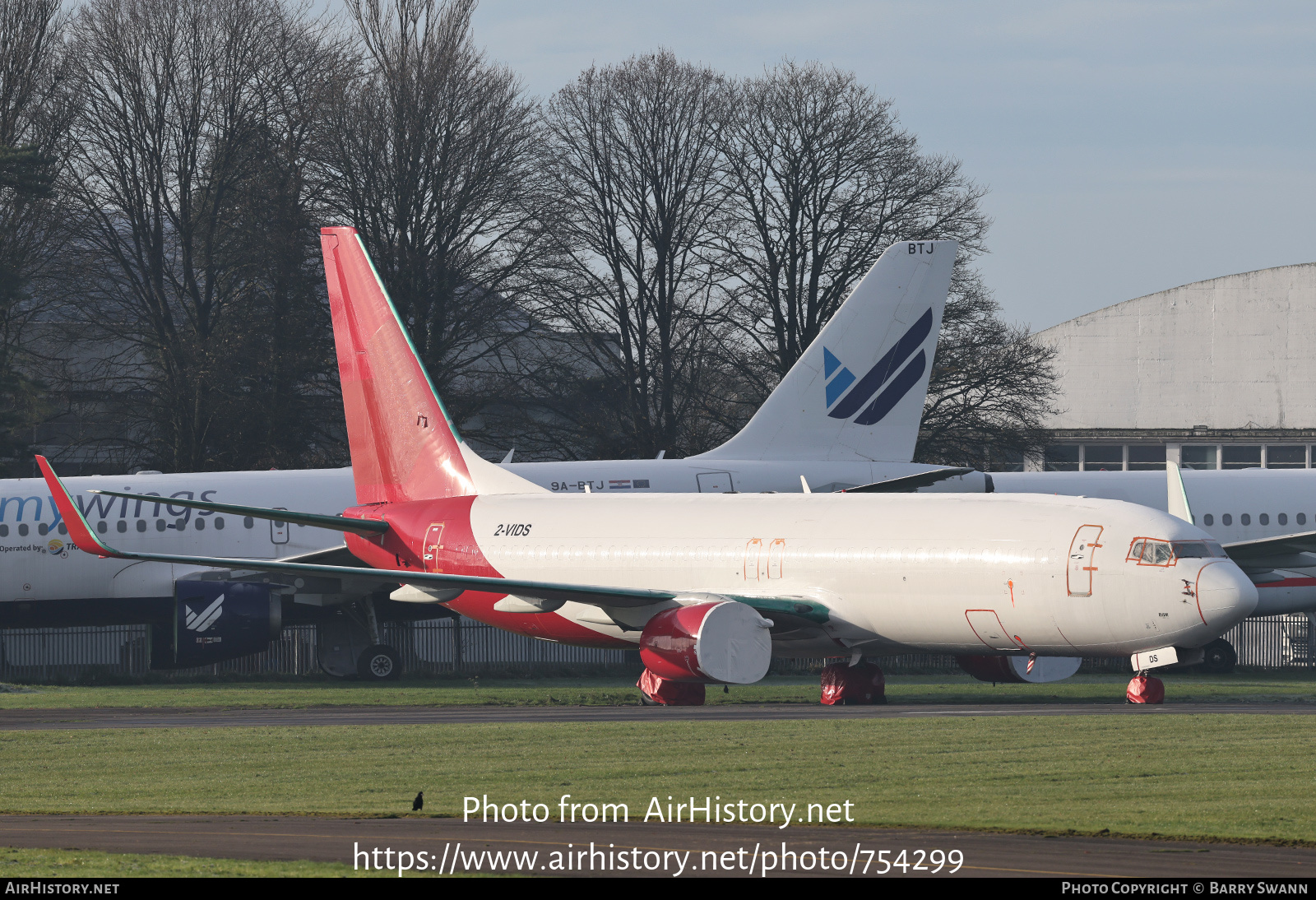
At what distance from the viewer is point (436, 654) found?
150 ft

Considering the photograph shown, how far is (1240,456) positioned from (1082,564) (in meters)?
52.7

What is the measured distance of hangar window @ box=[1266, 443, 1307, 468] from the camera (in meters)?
73.0

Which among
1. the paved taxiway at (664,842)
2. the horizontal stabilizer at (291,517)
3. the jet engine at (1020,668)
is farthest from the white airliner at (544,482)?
the paved taxiway at (664,842)

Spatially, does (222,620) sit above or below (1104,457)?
below

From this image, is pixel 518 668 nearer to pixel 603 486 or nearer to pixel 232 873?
pixel 603 486

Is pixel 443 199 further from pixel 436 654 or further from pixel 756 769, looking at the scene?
pixel 756 769

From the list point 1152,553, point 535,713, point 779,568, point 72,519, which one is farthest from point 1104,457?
point 72,519

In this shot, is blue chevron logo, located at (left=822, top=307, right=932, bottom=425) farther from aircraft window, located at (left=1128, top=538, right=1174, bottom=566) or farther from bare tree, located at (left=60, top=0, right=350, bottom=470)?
bare tree, located at (left=60, top=0, right=350, bottom=470)

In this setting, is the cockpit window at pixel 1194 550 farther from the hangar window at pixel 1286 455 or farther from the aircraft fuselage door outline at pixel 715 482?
the hangar window at pixel 1286 455

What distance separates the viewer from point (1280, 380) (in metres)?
74.4

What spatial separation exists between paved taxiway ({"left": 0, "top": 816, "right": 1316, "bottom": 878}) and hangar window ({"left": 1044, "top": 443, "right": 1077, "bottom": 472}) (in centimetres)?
4448

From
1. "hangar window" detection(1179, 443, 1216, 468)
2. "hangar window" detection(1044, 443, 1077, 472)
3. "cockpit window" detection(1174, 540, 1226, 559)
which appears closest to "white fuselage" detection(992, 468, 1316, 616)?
"hangar window" detection(1044, 443, 1077, 472)
